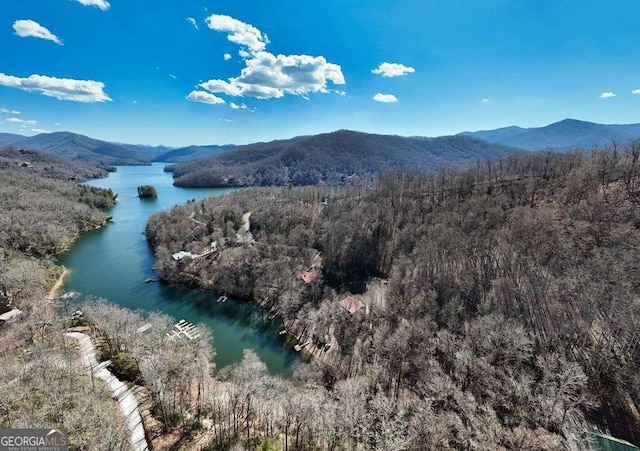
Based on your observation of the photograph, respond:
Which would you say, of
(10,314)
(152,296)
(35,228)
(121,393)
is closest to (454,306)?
(121,393)

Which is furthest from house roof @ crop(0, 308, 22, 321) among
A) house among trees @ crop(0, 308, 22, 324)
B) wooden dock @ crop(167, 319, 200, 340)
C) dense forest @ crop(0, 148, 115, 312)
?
wooden dock @ crop(167, 319, 200, 340)

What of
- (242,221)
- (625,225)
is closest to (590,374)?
(625,225)

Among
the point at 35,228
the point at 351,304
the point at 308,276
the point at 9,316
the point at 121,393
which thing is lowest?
the point at 121,393

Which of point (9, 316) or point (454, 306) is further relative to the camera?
point (9, 316)

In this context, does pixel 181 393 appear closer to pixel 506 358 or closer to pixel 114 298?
pixel 506 358

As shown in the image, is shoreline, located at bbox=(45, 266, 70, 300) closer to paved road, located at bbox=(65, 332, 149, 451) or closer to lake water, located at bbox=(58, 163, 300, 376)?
lake water, located at bbox=(58, 163, 300, 376)
